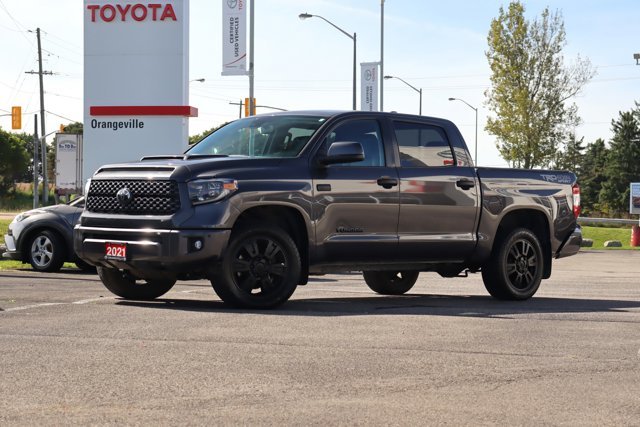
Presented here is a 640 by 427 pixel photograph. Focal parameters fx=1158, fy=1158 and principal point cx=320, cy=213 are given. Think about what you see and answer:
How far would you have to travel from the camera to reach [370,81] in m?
54.0

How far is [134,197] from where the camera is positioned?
11039 millimetres

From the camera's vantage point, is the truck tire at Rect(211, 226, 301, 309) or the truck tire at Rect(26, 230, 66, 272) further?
the truck tire at Rect(26, 230, 66, 272)

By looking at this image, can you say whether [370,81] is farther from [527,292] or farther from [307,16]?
[527,292]

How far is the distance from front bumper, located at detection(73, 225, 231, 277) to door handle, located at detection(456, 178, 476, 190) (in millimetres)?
2959

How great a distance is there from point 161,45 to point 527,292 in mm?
16692

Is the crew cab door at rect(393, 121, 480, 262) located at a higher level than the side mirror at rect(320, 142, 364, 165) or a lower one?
lower

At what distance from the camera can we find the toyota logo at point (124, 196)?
1102 cm

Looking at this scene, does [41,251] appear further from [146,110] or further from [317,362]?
[317,362]

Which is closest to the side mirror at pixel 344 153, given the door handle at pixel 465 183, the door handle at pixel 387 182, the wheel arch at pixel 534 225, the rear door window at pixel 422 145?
the door handle at pixel 387 182

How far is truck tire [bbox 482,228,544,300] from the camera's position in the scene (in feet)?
42.4

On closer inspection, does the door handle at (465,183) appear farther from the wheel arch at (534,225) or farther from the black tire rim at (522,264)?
the black tire rim at (522,264)

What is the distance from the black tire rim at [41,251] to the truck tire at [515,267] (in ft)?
24.9

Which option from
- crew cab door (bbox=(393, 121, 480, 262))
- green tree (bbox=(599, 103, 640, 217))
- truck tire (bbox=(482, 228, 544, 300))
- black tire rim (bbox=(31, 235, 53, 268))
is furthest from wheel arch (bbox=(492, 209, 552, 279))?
green tree (bbox=(599, 103, 640, 217))

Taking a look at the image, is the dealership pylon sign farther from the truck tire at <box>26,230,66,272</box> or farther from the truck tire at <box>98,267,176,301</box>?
the truck tire at <box>98,267,176,301</box>
